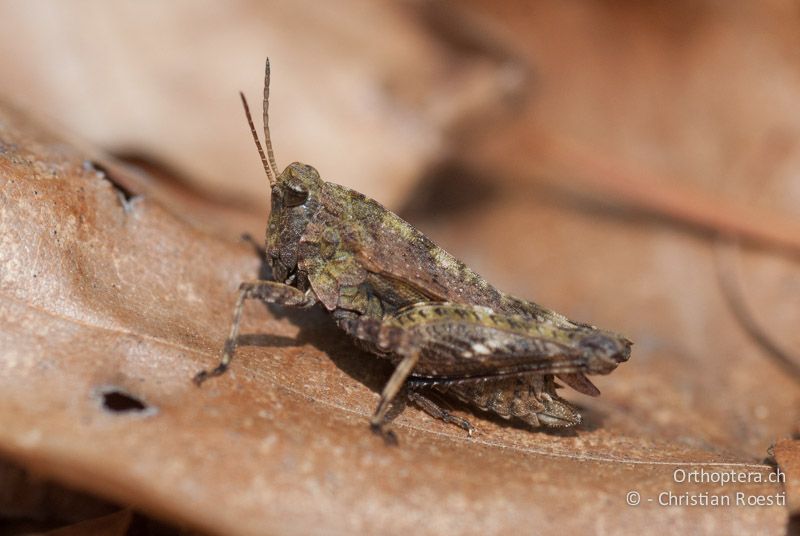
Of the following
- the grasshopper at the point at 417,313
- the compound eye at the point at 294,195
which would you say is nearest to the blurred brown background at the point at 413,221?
the grasshopper at the point at 417,313

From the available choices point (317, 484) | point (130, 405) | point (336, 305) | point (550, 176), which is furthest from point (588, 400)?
point (550, 176)

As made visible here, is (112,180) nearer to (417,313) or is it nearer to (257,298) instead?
(257,298)

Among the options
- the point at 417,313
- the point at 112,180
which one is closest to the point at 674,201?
the point at 417,313

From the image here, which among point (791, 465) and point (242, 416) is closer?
point (242, 416)

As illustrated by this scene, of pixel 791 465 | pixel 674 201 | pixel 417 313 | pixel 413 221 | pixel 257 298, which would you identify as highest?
pixel 674 201

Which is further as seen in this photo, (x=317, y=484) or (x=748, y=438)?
(x=748, y=438)

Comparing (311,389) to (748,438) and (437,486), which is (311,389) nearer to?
(437,486)
